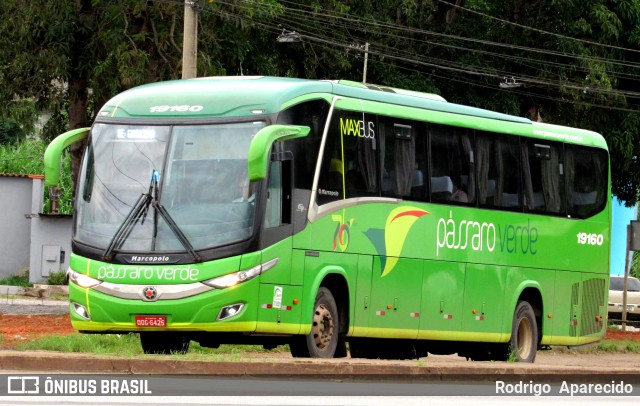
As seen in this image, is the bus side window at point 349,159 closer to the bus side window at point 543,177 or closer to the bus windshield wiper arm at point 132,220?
the bus windshield wiper arm at point 132,220

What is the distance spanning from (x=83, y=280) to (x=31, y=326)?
8.75 m

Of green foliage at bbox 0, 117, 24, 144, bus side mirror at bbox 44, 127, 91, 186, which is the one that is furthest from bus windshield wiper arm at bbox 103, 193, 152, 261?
green foliage at bbox 0, 117, 24, 144

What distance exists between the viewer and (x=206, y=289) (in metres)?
16.6

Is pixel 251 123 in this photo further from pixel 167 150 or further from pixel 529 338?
pixel 529 338

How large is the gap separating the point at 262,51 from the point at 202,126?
23.1 metres

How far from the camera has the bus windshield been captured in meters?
16.8

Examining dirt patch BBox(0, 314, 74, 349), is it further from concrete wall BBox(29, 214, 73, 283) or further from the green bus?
concrete wall BBox(29, 214, 73, 283)

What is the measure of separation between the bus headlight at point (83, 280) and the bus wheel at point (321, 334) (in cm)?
247

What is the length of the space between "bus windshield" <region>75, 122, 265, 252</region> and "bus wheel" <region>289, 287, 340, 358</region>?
1.75 m

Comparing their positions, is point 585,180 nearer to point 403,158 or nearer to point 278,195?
point 403,158

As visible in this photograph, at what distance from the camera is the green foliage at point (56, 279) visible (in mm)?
36625

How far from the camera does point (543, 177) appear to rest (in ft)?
74.7

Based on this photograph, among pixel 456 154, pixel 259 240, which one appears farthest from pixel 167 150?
pixel 456 154

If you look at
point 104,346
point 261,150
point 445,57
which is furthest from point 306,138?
point 445,57
